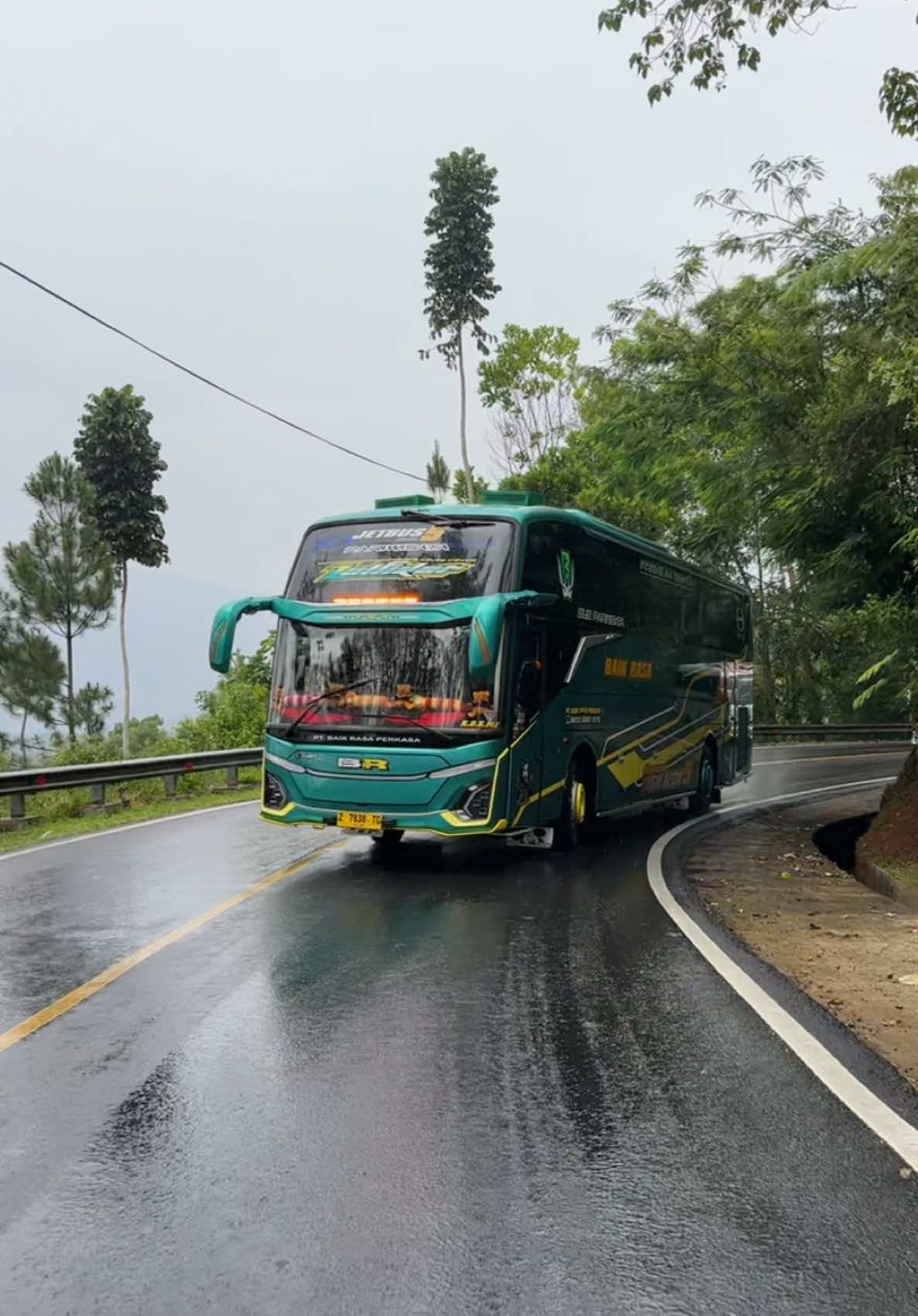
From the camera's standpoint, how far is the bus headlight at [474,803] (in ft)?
38.9

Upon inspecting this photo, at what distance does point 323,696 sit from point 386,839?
2637 mm

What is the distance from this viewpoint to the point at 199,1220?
4.02 meters

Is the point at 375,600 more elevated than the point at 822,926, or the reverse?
the point at 375,600

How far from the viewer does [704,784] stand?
67.5 feet

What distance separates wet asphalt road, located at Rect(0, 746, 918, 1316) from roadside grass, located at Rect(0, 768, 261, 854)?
8230mm

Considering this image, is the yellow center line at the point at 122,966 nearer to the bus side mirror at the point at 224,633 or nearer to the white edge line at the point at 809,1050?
the bus side mirror at the point at 224,633

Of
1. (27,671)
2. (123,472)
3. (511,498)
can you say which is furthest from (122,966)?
(27,671)

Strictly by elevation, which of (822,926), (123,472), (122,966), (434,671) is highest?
(123,472)

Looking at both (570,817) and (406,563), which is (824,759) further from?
(406,563)

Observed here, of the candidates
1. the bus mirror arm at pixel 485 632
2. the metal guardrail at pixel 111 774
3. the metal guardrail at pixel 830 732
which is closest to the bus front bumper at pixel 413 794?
the bus mirror arm at pixel 485 632

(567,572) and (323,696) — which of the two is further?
(567,572)

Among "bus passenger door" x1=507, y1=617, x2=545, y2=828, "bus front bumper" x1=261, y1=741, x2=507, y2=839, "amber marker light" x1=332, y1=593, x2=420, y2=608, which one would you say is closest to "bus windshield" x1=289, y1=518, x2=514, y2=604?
"amber marker light" x1=332, y1=593, x2=420, y2=608

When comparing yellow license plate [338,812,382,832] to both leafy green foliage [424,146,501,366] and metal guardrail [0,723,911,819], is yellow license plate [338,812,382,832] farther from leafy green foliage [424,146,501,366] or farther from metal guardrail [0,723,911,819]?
leafy green foliage [424,146,501,366]

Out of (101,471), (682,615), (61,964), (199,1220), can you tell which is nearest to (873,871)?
(682,615)
